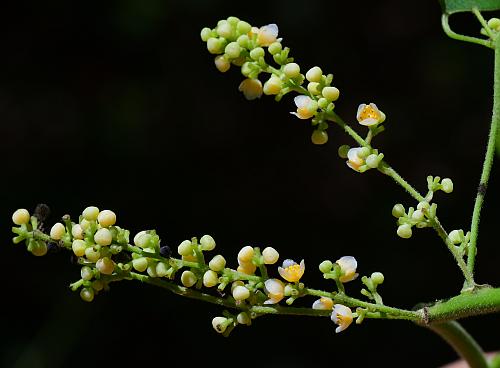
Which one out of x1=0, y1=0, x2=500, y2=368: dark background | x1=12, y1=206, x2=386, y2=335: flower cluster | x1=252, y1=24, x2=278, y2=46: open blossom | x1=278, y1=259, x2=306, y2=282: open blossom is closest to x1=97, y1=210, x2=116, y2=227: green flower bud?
x1=12, y1=206, x2=386, y2=335: flower cluster

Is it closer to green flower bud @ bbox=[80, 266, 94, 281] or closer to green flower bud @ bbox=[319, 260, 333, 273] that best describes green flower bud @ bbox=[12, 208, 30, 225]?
green flower bud @ bbox=[80, 266, 94, 281]

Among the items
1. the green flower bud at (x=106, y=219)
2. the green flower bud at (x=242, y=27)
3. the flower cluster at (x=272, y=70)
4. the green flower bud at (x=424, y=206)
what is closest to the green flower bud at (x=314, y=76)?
the flower cluster at (x=272, y=70)

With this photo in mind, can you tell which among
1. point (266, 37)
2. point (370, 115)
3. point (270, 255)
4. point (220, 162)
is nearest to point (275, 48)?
point (266, 37)

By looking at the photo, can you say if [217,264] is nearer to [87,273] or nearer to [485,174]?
[87,273]

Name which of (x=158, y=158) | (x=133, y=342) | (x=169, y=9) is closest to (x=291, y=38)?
(x=169, y=9)

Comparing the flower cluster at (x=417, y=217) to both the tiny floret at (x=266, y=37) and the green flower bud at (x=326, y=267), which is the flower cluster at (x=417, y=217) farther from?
the tiny floret at (x=266, y=37)
